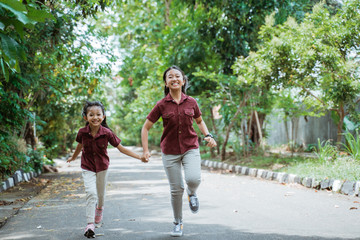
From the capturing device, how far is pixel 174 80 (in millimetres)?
4863

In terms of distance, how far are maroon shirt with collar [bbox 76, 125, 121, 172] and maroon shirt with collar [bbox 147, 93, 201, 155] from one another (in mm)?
730

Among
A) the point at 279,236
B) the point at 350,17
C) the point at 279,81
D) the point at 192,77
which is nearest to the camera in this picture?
the point at 279,236

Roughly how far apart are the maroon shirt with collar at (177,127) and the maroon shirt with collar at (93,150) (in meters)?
0.73

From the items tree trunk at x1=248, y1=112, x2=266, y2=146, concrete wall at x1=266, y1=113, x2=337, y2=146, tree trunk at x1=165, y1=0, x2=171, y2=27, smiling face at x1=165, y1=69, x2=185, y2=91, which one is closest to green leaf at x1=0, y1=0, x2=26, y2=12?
smiling face at x1=165, y1=69, x2=185, y2=91

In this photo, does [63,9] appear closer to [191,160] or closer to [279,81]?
[279,81]

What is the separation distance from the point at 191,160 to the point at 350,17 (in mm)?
7390

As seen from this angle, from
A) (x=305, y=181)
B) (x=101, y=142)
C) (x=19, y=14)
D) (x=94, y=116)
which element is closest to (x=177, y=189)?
(x=101, y=142)

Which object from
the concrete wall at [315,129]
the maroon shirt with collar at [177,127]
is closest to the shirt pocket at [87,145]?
the maroon shirt with collar at [177,127]

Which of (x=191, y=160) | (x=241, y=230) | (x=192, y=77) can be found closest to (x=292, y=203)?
(x=241, y=230)

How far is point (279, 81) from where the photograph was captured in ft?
37.4

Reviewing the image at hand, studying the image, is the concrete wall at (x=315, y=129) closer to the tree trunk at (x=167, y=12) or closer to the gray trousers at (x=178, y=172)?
the tree trunk at (x=167, y=12)

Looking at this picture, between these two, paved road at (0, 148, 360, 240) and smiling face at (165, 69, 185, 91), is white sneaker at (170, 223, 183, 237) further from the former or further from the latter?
smiling face at (165, 69, 185, 91)

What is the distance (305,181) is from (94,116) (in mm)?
5951

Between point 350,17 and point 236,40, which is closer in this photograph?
point 350,17
